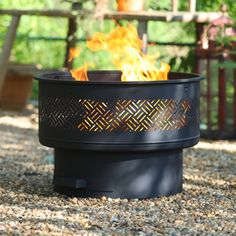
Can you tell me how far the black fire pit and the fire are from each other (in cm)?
37

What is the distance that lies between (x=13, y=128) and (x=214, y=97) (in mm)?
1926

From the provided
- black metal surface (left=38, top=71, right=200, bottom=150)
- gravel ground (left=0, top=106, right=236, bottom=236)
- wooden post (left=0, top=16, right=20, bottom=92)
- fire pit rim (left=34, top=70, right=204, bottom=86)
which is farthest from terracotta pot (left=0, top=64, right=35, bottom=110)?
black metal surface (left=38, top=71, right=200, bottom=150)

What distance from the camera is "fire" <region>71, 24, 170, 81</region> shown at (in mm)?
5230

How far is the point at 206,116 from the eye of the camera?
779 centimetres

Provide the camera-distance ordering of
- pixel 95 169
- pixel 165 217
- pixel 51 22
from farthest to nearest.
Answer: pixel 51 22 → pixel 95 169 → pixel 165 217

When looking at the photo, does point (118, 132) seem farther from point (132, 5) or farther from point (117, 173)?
point (132, 5)

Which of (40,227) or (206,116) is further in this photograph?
(206,116)

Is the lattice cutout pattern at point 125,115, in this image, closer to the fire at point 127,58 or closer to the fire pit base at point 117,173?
the fire pit base at point 117,173

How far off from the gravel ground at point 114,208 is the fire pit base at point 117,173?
0.06 meters

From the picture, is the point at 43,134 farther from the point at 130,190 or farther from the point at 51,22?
the point at 51,22

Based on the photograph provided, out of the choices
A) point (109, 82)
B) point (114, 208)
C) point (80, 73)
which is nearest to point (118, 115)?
point (109, 82)

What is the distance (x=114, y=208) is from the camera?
4707 mm

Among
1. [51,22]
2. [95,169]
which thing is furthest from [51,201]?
[51,22]

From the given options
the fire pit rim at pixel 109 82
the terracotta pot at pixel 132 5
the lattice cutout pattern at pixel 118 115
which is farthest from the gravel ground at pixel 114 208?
the terracotta pot at pixel 132 5
